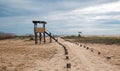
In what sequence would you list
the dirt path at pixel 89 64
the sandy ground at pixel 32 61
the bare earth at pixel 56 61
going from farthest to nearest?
the sandy ground at pixel 32 61 → the bare earth at pixel 56 61 → the dirt path at pixel 89 64

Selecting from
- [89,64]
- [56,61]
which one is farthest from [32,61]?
[89,64]

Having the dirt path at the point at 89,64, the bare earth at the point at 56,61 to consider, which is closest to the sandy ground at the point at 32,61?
the bare earth at the point at 56,61

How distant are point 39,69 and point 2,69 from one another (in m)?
2.23

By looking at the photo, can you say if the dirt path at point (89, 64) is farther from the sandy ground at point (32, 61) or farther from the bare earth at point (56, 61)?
the sandy ground at point (32, 61)

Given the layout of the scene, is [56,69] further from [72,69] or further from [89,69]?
[89,69]

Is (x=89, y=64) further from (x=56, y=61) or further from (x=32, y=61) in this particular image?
(x=32, y=61)

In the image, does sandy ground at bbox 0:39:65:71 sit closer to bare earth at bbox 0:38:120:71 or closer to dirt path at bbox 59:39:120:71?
bare earth at bbox 0:38:120:71

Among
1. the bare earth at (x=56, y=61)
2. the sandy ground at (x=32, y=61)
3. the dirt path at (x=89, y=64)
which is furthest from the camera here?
the sandy ground at (x=32, y=61)

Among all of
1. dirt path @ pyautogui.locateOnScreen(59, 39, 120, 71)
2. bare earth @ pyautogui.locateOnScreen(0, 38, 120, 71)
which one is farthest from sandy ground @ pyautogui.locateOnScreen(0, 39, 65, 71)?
dirt path @ pyautogui.locateOnScreen(59, 39, 120, 71)

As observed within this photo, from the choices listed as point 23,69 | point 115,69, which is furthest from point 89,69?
point 23,69

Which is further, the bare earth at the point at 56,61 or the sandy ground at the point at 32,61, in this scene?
the sandy ground at the point at 32,61

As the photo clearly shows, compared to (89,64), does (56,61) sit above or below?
below

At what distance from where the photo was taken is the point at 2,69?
1508cm

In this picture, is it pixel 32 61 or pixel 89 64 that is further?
pixel 32 61
